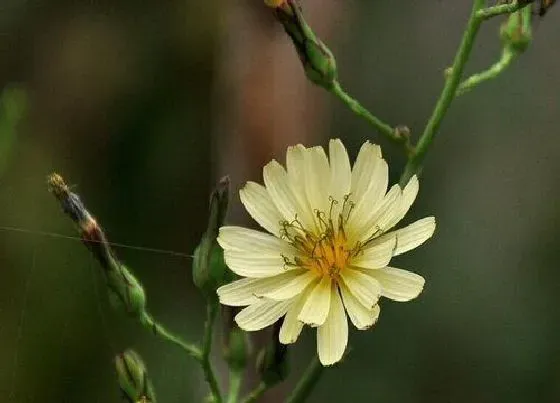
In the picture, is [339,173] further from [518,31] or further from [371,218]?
[518,31]

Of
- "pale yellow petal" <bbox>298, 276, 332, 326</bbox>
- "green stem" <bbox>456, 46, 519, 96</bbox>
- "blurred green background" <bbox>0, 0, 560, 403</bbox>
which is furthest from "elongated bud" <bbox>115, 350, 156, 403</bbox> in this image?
"blurred green background" <bbox>0, 0, 560, 403</bbox>

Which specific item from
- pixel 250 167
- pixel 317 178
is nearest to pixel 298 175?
pixel 317 178

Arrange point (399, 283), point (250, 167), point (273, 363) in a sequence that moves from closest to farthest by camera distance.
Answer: point (399, 283) < point (273, 363) < point (250, 167)

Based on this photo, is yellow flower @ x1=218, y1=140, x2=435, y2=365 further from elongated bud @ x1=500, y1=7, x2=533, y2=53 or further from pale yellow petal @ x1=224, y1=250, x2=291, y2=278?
elongated bud @ x1=500, y1=7, x2=533, y2=53

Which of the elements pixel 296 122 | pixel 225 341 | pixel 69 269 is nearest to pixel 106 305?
pixel 69 269

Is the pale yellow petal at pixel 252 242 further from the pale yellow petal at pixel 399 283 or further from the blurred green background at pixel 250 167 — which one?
the blurred green background at pixel 250 167

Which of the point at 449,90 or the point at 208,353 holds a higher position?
the point at 449,90
